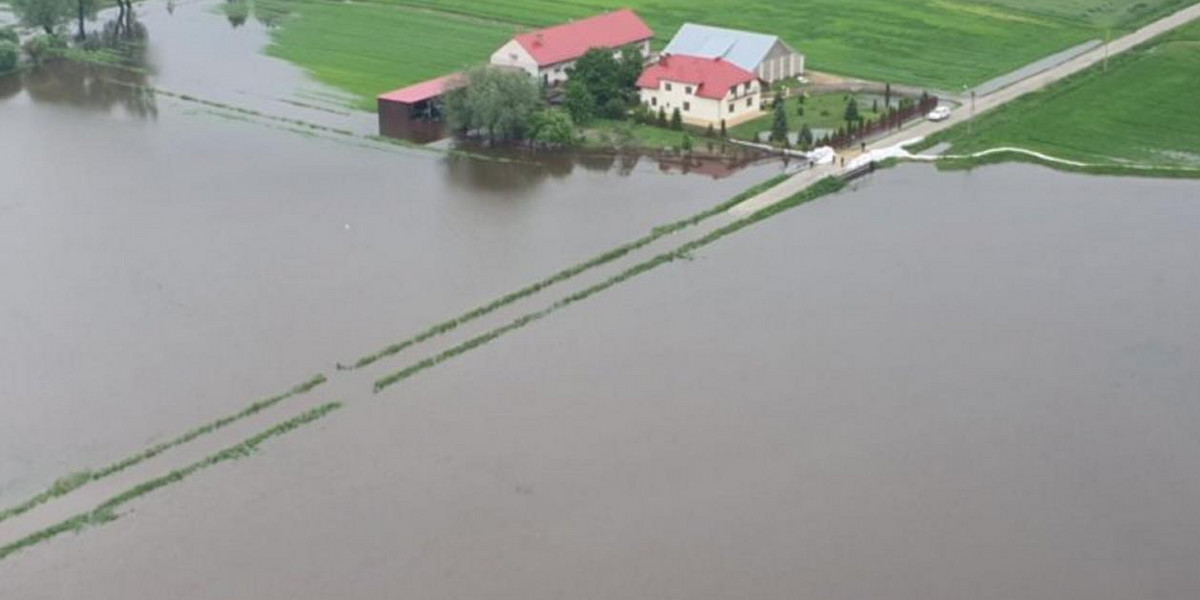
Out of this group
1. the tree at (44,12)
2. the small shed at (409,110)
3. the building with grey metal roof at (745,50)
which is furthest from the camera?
the tree at (44,12)

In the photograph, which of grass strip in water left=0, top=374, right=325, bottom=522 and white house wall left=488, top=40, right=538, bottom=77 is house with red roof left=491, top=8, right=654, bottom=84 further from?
grass strip in water left=0, top=374, right=325, bottom=522

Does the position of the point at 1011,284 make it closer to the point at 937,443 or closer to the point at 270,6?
the point at 937,443

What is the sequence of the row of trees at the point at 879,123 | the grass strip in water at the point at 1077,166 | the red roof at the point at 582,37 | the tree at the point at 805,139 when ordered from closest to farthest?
the grass strip in water at the point at 1077,166, the tree at the point at 805,139, the row of trees at the point at 879,123, the red roof at the point at 582,37

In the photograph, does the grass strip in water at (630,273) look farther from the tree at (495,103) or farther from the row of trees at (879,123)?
the tree at (495,103)

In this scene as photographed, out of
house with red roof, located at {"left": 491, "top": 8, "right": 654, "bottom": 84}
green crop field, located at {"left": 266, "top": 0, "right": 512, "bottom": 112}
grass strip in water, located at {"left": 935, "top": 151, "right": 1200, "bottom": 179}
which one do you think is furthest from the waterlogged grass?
green crop field, located at {"left": 266, "top": 0, "right": 512, "bottom": 112}

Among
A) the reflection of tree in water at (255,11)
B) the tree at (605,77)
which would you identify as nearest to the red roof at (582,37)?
the tree at (605,77)

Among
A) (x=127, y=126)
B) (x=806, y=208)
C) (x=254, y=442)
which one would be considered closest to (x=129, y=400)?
(x=254, y=442)
